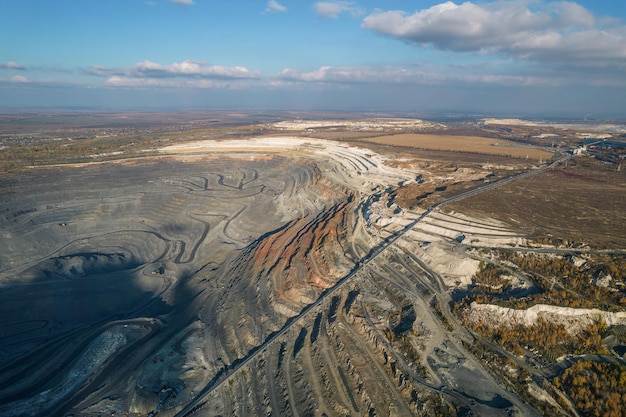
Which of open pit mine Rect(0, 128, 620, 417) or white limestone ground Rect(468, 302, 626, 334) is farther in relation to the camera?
white limestone ground Rect(468, 302, 626, 334)

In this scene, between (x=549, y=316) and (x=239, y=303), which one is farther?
(x=239, y=303)

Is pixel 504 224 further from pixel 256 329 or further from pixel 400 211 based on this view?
pixel 256 329

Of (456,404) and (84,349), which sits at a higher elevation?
(456,404)

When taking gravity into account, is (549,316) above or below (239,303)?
above

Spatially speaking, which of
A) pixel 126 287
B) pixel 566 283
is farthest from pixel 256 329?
pixel 566 283

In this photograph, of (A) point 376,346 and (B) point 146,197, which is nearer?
(A) point 376,346

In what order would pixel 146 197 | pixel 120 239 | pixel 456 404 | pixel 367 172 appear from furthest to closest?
1. pixel 367 172
2. pixel 146 197
3. pixel 120 239
4. pixel 456 404

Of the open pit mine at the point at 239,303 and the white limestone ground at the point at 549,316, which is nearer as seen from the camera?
the open pit mine at the point at 239,303

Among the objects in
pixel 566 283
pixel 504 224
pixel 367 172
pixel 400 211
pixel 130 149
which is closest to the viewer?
pixel 566 283
